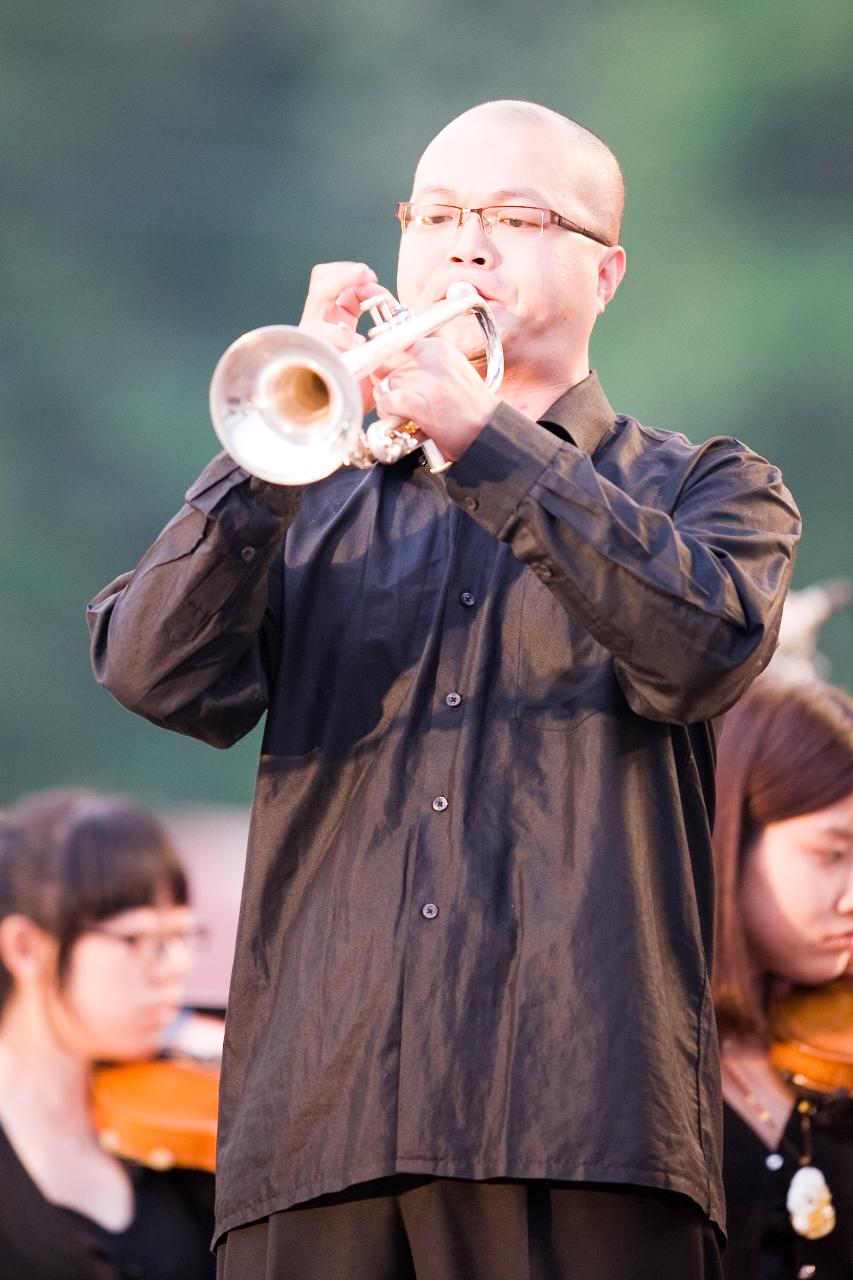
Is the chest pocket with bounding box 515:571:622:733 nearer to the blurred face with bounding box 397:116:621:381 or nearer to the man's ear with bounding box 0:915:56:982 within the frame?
the blurred face with bounding box 397:116:621:381

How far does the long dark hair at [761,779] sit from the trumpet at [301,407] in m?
1.44

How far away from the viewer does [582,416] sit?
2.68m

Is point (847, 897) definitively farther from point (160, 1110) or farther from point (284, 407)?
point (284, 407)

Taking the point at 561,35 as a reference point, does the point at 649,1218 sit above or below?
below

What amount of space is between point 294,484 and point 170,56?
3711mm

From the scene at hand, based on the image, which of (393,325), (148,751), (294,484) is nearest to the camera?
(294,484)

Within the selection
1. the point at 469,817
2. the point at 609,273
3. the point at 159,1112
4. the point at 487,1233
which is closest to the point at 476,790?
the point at 469,817

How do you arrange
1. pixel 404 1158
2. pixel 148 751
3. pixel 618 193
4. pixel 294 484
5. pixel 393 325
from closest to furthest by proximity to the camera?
pixel 404 1158, pixel 294 484, pixel 393 325, pixel 618 193, pixel 148 751

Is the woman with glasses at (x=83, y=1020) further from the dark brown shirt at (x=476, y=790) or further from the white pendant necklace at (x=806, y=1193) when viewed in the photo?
the dark brown shirt at (x=476, y=790)

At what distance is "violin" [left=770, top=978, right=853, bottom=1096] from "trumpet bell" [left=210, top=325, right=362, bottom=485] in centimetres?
184

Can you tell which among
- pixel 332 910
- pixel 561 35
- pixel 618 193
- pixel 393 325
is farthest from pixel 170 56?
pixel 332 910

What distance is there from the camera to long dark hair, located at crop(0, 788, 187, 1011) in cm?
392

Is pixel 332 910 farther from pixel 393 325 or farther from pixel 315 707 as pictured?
pixel 393 325

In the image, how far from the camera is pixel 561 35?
552 cm
